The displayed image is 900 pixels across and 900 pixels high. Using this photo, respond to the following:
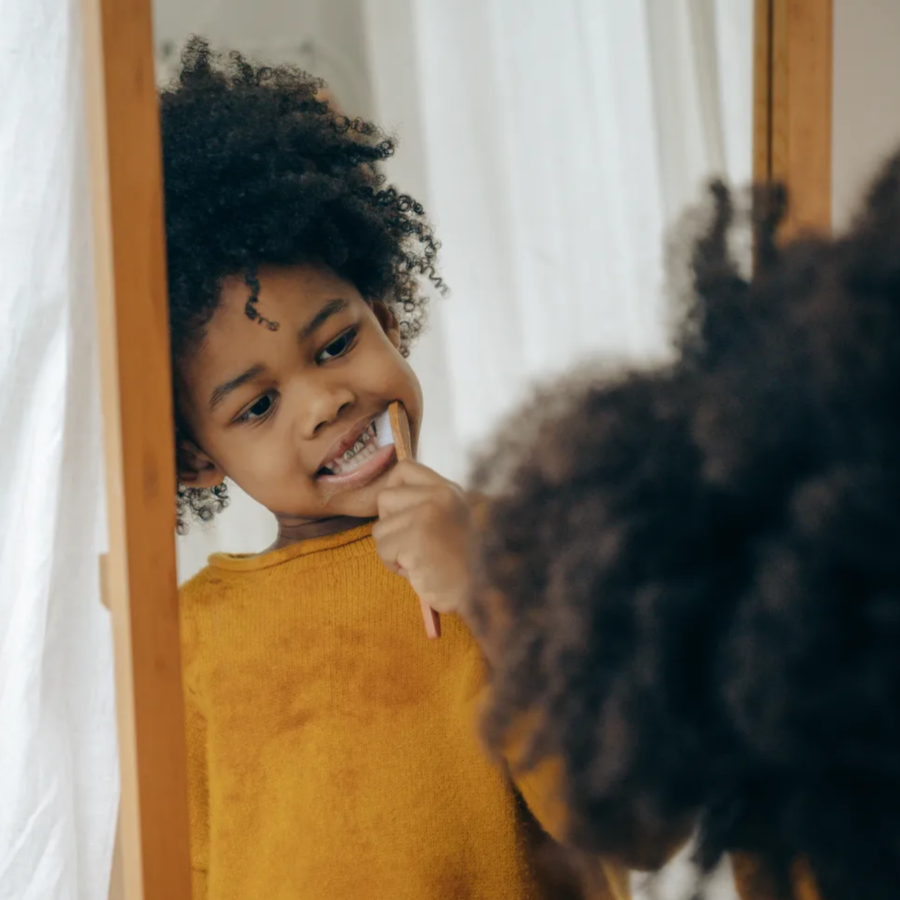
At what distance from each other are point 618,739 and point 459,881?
35cm

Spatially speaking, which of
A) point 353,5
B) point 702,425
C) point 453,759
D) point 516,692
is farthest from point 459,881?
point 353,5

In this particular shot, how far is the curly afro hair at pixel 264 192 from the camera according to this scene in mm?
642

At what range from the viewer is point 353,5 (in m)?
0.69

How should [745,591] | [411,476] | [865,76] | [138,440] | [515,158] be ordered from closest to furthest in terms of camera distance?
[745,591], [138,440], [411,476], [515,158], [865,76]

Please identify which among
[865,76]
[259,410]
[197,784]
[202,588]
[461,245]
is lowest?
[197,784]

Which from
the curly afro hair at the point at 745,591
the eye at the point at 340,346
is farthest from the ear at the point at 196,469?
the curly afro hair at the point at 745,591

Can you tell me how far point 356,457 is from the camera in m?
0.68

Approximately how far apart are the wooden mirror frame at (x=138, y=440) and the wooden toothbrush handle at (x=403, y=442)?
0.16 m

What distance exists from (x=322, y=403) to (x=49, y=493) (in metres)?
0.16

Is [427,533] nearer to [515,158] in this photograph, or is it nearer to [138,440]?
[138,440]

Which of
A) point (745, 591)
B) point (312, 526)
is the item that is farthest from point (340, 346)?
point (745, 591)

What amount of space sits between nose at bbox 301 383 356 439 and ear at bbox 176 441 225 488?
87mm

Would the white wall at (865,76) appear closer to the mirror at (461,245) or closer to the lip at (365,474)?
the mirror at (461,245)

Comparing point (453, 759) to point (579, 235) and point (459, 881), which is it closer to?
point (459, 881)
